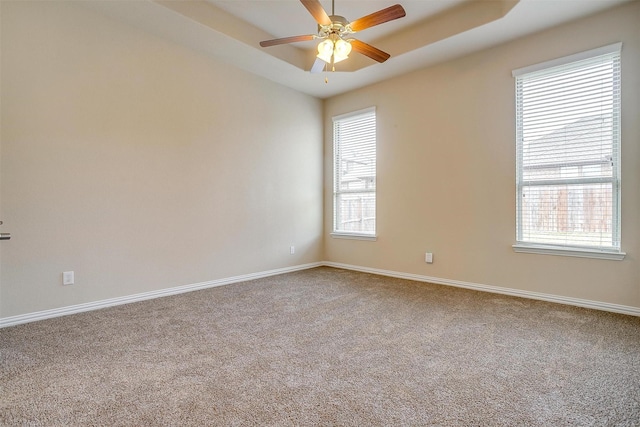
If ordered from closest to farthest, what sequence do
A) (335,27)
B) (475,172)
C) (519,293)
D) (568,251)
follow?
1. (335,27)
2. (568,251)
3. (519,293)
4. (475,172)

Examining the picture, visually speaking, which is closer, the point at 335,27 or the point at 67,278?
the point at 335,27

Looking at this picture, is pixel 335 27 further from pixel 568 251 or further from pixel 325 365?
pixel 568 251

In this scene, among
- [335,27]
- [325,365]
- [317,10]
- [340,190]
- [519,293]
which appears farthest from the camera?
[340,190]

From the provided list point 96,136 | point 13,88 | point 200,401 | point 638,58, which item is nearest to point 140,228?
point 96,136

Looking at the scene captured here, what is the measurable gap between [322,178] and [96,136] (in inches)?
124

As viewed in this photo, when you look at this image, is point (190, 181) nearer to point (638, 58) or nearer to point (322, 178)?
point (322, 178)

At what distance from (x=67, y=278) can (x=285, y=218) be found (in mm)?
2629

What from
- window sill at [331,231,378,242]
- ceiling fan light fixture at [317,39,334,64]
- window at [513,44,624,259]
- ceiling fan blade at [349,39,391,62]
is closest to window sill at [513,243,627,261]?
window at [513,44,624,259]

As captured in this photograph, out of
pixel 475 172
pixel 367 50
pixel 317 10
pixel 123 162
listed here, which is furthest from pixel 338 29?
pixel 123 162

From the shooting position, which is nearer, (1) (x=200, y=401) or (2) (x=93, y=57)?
(1) (x=200, y=401)

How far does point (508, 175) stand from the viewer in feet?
11.4

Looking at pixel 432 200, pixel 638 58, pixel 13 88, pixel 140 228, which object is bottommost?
pixel 140 228

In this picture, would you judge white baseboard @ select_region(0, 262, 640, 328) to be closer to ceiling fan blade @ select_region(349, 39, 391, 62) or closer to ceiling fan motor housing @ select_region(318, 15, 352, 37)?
ceiling fan blade @ select_region(349, 39, 391, 62)

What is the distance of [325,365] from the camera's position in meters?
1.95
